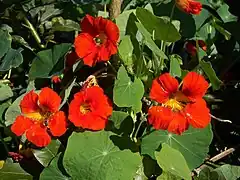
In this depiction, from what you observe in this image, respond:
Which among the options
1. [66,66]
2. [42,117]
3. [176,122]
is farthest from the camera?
[66,66]

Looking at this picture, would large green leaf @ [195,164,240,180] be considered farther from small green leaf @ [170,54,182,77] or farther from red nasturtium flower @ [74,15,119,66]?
red nasturtium flower @ [74,15,119,66]

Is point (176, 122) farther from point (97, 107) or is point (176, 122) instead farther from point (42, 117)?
point (42, 117)

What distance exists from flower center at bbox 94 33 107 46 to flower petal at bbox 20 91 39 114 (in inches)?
8.3

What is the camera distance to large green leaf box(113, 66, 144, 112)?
4.95 ft

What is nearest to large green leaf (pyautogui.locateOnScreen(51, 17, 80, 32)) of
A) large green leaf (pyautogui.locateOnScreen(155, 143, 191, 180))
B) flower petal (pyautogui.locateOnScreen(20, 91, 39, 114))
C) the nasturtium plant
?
the nasturtium plant

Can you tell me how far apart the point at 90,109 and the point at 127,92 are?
104mm

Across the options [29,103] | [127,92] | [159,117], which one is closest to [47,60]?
[29,103]

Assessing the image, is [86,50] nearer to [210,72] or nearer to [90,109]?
[90,109]

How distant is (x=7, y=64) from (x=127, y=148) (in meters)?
0.46

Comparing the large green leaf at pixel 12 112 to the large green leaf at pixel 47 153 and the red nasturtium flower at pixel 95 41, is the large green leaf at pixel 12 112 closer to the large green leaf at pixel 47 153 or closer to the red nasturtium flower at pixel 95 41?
the large green leaf at pixel 47 153

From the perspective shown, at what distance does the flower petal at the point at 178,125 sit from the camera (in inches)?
57.6

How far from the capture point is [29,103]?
1.57 meters

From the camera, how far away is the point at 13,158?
66.7 inches

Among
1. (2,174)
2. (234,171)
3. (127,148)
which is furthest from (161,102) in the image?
(2,174)
